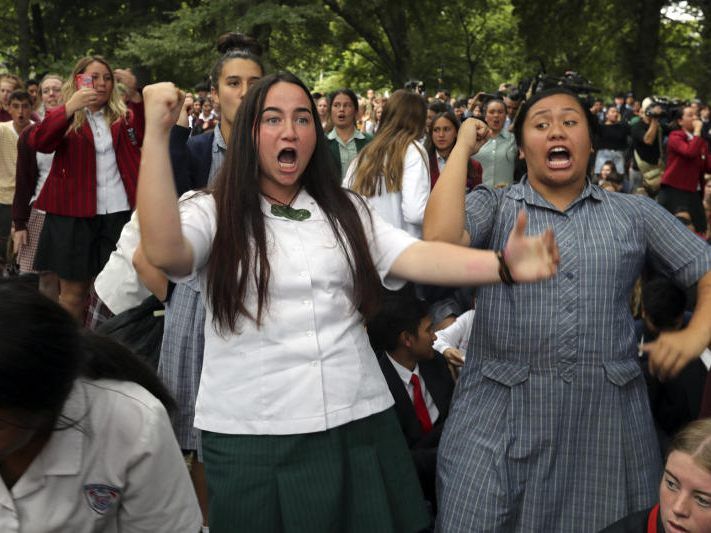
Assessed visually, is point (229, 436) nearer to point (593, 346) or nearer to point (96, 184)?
point (593, 346)

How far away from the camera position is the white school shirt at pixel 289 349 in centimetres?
253

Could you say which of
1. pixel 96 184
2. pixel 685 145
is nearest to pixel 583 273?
pixel 96 184

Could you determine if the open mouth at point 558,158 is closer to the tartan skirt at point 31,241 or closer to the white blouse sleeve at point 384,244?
the white blouse sleeve at point 384,244

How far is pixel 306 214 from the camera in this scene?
2.68 m

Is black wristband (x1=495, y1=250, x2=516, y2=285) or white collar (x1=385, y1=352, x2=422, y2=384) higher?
black wristband (x1=495, y1=250, x2=516, y2=285)

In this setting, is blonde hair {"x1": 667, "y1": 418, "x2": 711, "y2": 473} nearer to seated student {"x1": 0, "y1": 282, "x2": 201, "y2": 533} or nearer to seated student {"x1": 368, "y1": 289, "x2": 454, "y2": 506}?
seated student {"x1": 0, "y1": 282, "x2": 201, "y2": 533}

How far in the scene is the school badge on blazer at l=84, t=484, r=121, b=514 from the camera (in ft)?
6.69

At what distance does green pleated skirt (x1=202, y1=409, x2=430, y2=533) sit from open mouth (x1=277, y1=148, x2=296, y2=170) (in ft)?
2.31

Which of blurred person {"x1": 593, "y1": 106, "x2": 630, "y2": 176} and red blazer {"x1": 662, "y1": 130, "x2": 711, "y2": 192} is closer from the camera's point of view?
red blazer {"x1": 662, "y1": 130, "x2": 711, "y2": 192}

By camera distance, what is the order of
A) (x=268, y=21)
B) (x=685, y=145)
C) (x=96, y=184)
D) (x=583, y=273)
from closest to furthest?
1. (x=583, y=273)
2. (x=96, y=184)
3. (x=685, y=145)
4. (x=268, y=21)

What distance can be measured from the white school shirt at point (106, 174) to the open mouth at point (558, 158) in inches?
141

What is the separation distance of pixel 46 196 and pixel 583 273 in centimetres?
401

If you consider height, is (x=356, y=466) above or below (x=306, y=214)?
below

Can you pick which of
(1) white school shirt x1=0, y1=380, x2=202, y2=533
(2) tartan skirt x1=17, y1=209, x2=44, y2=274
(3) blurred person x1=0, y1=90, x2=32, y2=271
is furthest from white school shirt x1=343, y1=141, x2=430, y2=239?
(3) blurred person x1=0, y1=90, x2=32, y2=271
